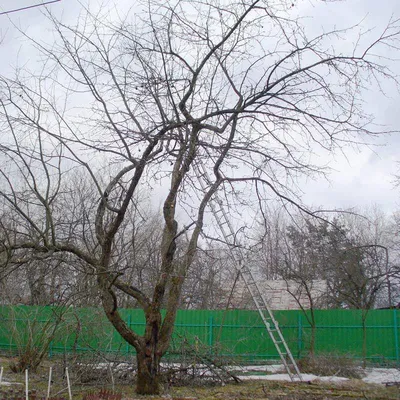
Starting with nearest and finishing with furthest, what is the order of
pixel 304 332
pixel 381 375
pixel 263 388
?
pixel 263 388 → pixel 381 375 → pixel 304 332

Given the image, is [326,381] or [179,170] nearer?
[179,170]

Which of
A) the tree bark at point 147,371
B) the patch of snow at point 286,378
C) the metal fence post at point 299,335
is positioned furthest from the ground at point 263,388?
the metal fence post at point 299,335

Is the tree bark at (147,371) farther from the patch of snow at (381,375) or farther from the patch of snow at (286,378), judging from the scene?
the patch of snow at (381,375)

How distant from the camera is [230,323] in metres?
18.4

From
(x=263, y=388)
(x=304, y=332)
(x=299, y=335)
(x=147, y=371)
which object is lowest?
(x=263, y=388)

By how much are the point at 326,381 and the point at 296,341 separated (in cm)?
505

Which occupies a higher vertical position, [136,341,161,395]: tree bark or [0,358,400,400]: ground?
[136,341,161,395]: tree bark

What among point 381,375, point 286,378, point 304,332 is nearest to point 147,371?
point 286,378

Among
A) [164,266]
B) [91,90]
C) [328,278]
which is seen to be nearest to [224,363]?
[164,266]

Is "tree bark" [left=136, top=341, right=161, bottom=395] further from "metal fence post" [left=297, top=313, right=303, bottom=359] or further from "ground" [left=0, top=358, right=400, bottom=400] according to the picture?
"metal fence post" [left=297, top=313, right=303, bottom=359]

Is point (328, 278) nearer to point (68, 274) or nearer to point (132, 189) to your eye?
point (68, 274)

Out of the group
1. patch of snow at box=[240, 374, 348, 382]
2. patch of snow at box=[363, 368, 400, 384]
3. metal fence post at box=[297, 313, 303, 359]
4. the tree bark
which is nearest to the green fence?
metal fence post at box=[297, 313, 303, 359]

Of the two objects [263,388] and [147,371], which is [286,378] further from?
[147,371]

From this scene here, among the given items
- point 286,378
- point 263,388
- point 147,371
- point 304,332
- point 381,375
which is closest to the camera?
point 147,371
